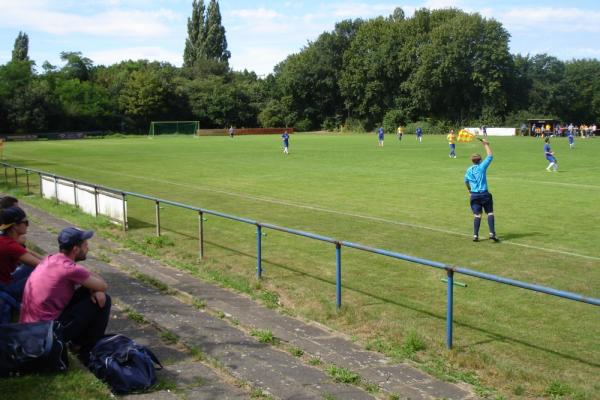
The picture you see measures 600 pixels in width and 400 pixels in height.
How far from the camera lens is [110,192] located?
15234 mm

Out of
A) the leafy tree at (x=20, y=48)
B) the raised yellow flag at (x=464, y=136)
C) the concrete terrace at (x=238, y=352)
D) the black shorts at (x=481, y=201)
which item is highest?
the leafy tree at (x=20, y=48)

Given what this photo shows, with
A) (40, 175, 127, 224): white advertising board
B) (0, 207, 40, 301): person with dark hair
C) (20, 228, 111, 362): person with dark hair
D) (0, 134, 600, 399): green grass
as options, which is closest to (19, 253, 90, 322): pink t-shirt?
(20, 228, 111, 362): person with dark hair

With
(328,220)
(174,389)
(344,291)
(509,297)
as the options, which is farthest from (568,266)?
(174,389)

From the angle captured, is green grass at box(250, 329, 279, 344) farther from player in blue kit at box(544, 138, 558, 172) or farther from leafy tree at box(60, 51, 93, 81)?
leafy tree at box(60, 51, 93, 81)

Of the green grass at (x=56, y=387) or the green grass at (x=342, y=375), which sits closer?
the green grass at (x=56, y=387)

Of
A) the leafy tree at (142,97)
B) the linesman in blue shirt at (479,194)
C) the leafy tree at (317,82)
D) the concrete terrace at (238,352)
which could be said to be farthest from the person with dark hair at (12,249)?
the leafy tree at (317,82)

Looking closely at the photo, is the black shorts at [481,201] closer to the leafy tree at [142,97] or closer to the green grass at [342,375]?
the green grass at [342,375]

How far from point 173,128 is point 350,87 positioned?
2958 cm

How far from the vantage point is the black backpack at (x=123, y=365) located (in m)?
5.23

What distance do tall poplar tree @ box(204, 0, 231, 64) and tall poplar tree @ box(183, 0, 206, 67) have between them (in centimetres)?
111

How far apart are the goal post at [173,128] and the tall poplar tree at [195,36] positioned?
32901 mm

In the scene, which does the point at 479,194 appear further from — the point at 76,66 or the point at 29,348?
the point at 76,66

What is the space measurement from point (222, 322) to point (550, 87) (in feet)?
310

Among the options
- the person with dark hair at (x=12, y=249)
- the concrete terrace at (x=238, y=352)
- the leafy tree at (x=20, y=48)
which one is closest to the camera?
the concrete terrace at (x=238, y=352)
